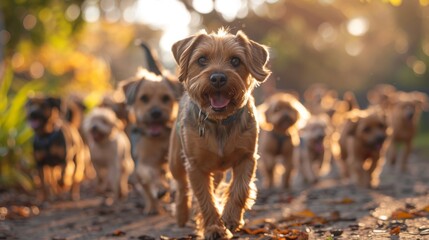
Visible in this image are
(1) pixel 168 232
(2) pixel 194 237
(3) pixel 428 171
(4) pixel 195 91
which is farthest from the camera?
(3) pixel 428 171

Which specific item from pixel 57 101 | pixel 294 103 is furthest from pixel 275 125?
pixel 57 101

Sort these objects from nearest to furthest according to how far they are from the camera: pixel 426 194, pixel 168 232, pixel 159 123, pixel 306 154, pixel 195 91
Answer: pixel 195 91, pixel 168 232, pixel 159 123, pixel 426 194, pixel 306 154

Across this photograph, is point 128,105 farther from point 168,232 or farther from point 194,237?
point 194,237

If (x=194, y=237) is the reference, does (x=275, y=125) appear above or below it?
above

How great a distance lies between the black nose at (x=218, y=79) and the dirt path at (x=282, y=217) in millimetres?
1261

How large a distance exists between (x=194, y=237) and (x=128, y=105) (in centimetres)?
261

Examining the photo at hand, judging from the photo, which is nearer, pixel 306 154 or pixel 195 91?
pixel 195 91

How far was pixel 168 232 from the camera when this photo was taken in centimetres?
619

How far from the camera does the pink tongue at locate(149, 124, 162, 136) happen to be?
733cm

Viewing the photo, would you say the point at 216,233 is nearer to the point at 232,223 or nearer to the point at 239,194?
the point at 232,223

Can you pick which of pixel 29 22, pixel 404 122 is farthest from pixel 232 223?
pixel 29 22

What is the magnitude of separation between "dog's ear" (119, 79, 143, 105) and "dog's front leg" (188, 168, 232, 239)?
8.32ft

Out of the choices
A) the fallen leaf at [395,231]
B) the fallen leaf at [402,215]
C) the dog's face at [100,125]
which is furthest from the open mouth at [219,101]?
the dog's face at [100,125]

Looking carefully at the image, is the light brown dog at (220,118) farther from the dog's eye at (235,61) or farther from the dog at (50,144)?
the dog at (50,144)
